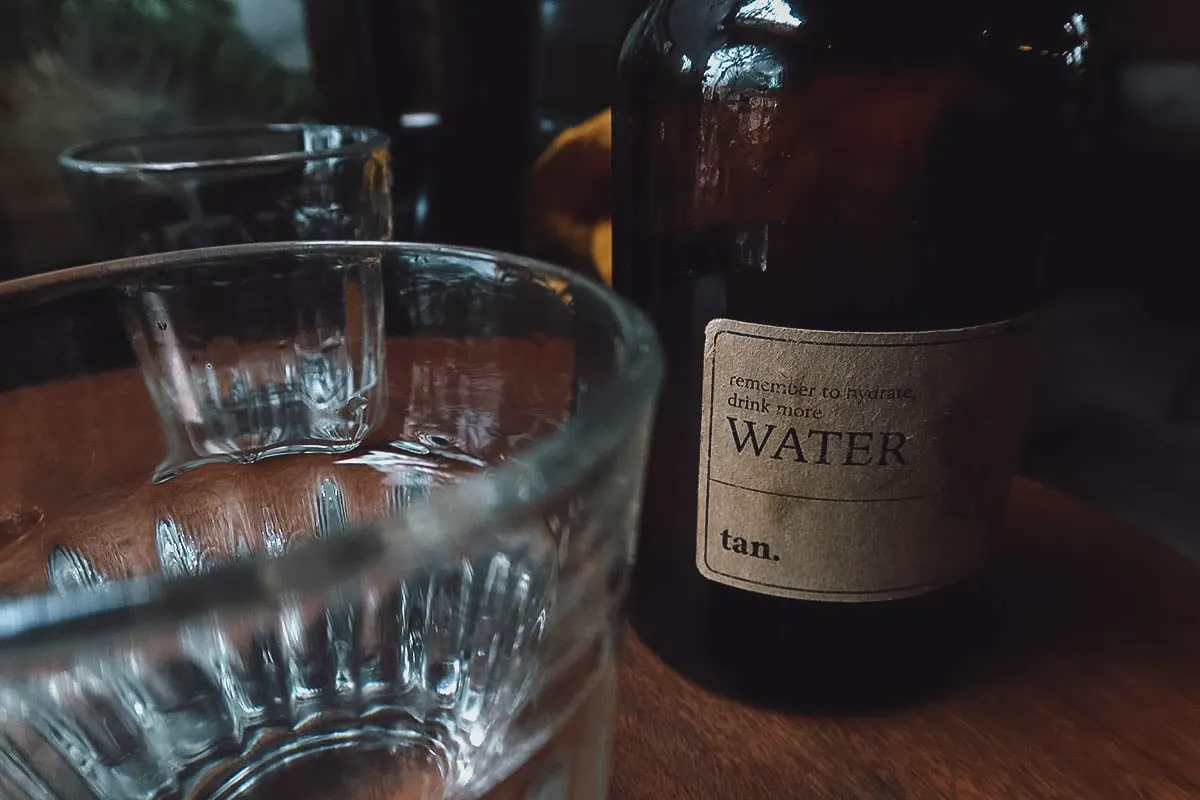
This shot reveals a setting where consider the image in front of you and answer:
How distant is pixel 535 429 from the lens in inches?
8.1

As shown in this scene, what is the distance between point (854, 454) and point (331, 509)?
0.40 ft

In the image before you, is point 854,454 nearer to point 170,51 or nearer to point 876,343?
point 876,343

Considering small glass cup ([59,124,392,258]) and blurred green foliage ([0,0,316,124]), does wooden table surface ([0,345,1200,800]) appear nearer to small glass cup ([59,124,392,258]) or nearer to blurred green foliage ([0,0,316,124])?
small glass cup ([59,124,392,258])

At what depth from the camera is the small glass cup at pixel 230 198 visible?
32cm

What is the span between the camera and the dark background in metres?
0.39

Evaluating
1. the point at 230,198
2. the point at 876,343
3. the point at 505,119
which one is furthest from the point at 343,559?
the point at 505,119

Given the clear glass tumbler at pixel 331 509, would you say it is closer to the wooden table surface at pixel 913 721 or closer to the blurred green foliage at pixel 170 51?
the wooden table surface at pixel 913 721

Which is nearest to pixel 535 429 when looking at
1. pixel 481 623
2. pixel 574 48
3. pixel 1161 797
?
pixel 481 623

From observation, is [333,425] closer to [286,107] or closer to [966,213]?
[966,213]

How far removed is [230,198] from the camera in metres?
0.33

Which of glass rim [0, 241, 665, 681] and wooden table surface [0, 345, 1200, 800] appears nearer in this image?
glass rim [0, 241, 665, 681]

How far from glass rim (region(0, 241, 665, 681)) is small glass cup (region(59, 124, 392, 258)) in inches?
8.6

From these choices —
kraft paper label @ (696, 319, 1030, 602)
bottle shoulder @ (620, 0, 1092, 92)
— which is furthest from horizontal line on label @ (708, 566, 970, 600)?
bottle shoulder @ (620, 0, 1092, 92)

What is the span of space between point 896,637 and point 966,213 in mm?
100
